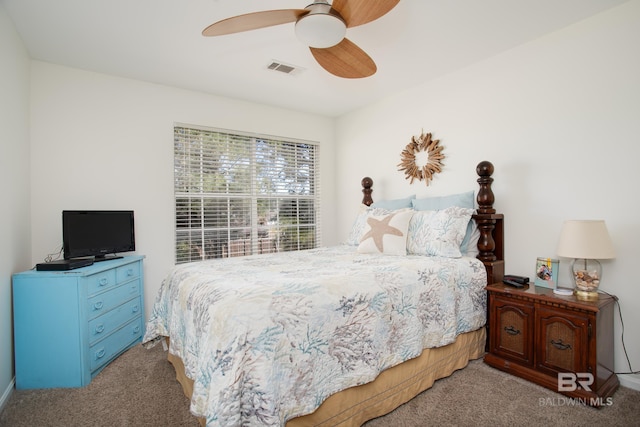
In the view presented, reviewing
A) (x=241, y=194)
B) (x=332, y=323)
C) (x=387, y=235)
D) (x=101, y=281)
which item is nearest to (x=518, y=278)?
(x=387, y=235)

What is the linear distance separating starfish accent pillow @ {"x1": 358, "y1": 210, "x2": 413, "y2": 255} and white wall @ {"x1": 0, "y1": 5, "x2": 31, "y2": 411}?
8.35ft

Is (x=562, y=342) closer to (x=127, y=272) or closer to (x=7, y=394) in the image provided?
(x=127, y=272)

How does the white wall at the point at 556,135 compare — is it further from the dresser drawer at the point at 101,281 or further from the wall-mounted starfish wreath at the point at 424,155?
the dresser drawer at the point at 101,281

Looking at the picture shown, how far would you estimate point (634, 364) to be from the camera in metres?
2.05

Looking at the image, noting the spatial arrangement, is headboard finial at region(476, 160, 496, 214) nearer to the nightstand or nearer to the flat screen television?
the nightstand

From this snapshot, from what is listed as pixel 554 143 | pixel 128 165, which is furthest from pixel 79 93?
pixel 554 143

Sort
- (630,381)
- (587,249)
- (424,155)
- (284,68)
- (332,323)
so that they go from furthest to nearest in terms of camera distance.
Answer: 1. (424,155)
2. (284,68)
3. (630,381)
4. (587,249)
5. (332,323)

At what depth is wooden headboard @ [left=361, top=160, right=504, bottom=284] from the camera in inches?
101

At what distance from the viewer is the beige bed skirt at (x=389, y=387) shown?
158 centimetres

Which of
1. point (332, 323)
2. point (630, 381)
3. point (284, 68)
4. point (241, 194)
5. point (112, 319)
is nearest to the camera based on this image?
point (332, 323)

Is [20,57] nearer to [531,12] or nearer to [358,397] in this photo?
[358,397]

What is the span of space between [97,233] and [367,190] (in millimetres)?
2772

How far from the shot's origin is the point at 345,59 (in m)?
2.18

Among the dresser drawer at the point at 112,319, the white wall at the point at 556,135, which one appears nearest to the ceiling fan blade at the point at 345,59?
the white wall at the point at 556,135
